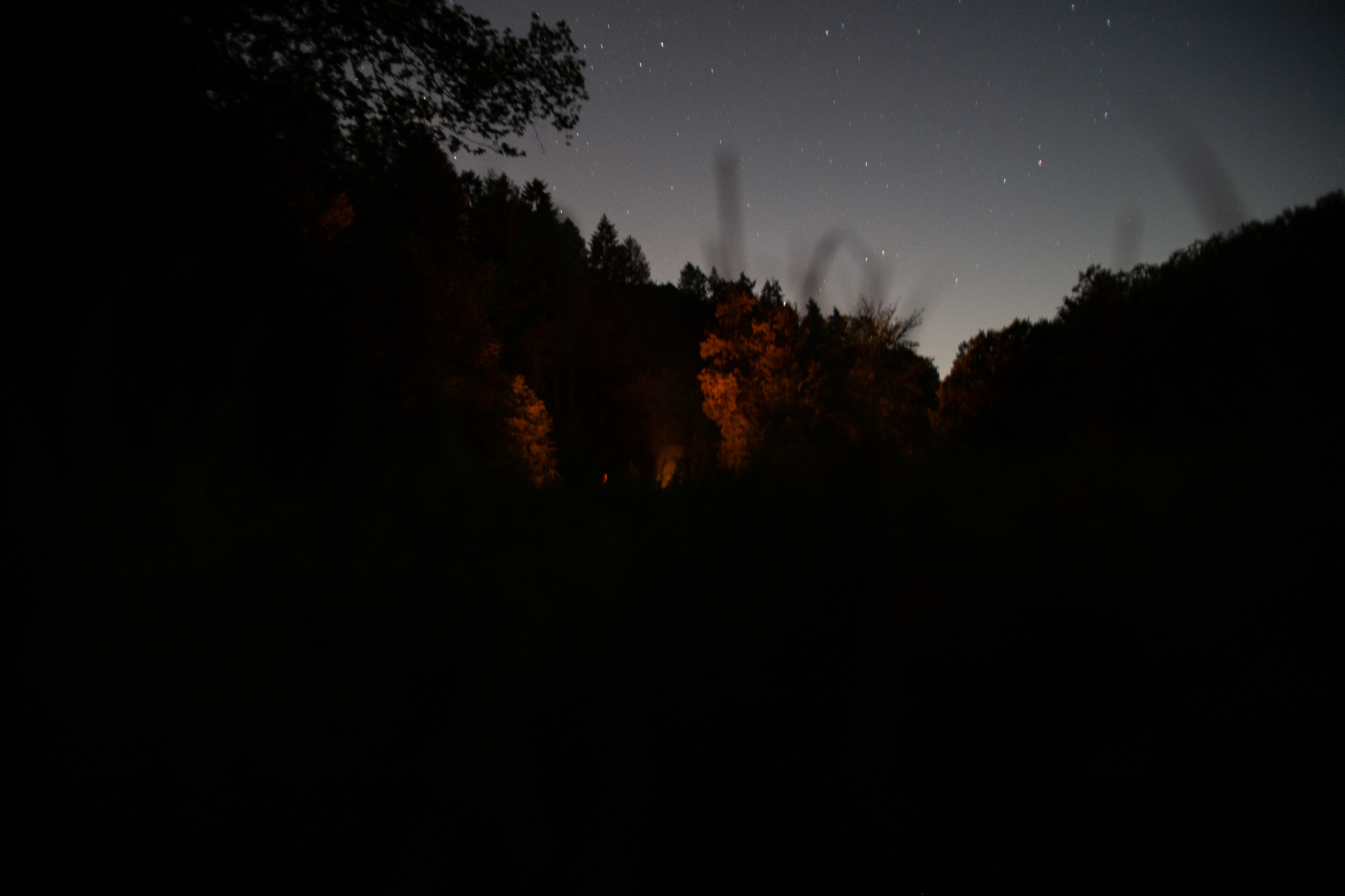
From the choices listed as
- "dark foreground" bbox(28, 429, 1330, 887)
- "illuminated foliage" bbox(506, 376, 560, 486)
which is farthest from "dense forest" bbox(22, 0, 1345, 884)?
"illuminated foliage" bbox(506, 376, 560, 486)

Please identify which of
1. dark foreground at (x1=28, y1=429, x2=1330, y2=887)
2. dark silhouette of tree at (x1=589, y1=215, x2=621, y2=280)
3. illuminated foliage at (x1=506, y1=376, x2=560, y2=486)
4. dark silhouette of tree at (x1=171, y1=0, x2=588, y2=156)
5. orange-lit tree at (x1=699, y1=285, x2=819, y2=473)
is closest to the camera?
dark foreground at (x1=28, y1=429, x2=1330, y2=887)

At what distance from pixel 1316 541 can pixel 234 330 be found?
7470 mm

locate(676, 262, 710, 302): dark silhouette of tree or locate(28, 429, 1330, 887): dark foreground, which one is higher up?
locate(676, 262, 710, 302): dark silhouette of tree

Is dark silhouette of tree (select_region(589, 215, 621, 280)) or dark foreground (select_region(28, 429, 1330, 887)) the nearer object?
dark foreground (select_region(28, 429, 1330, 887))

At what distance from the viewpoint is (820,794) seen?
1.06 metres

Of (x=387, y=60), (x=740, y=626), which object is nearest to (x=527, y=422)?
(x=387, y=60)

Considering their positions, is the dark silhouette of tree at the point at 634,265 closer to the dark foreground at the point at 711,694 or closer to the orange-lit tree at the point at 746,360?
the orange-lit tree at the point at 746,360

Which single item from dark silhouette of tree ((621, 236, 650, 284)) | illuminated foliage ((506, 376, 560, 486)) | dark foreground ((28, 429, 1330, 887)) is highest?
dark silhouette of tree ((621, 236, 650, 284))

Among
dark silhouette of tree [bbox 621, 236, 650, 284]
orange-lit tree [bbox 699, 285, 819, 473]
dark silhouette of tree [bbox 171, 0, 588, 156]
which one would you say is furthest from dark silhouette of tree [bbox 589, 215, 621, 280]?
dark silhouette of tree [bbox 171, 0, 588, 156]

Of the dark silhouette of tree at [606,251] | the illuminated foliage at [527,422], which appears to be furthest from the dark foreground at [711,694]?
the dark silhouette of tree at [606,251]

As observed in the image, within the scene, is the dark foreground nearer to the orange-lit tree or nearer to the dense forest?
the dense forest

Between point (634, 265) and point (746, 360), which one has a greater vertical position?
point (634, 265)

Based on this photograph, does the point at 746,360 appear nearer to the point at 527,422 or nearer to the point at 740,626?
the point at 527,422

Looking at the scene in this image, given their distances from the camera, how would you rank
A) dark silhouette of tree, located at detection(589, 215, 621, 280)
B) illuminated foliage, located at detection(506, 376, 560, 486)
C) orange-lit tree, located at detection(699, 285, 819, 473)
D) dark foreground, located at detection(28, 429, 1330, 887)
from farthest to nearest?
1. dark silhouette of tree, located at detection(589, 215, 621, 280)
2. orange-lit tree, located at detection(699, 285, 819, 473)
3. illuminated foliage, located at detection(506, 376, 560, 486)
4. dark foreground, located at detection(28, 429, 1330, 887)
